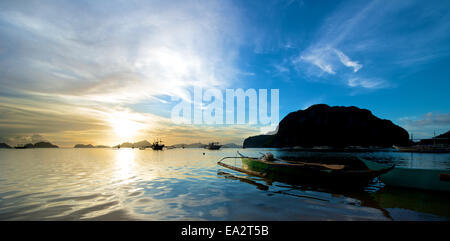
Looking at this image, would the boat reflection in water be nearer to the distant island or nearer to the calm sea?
the calm sea

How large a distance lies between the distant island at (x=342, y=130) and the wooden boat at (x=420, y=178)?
17683cm

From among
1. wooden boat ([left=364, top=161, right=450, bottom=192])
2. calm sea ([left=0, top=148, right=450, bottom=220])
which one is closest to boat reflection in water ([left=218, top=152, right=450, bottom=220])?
calm sea ([left=0, top=148, right=450, bottom=220])

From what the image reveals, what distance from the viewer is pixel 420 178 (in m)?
13.0

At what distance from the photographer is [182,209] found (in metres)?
8.67

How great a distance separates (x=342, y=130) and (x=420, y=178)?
18981cm

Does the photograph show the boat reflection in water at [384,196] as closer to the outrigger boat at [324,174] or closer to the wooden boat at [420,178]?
the outrigger boat at [324,174]

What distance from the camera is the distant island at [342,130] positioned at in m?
165

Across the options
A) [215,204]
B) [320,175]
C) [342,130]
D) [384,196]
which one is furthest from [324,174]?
[342,130]

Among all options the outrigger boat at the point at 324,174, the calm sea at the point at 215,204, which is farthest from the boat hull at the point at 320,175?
the calm sea at the point at 215,204

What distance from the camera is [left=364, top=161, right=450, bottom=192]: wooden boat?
1188cm

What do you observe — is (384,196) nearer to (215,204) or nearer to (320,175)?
(320,175)

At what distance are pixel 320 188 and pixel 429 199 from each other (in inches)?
227

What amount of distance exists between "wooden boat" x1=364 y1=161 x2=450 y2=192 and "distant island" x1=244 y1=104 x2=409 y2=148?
580ft
